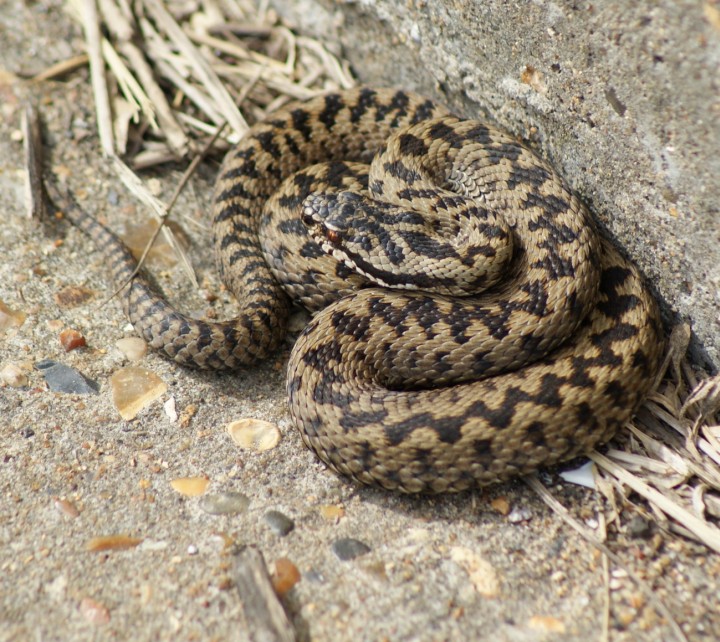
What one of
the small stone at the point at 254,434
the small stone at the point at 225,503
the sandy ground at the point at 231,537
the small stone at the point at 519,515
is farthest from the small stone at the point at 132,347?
the small stone at the point at 519,515

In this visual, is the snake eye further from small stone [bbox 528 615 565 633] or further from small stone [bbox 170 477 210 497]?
small stone [bbox 528 615 565 633]

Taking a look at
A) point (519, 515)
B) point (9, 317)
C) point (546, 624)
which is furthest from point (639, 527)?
point (9, 317)

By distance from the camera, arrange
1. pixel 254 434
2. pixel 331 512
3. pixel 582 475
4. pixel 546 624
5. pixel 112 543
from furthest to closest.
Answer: pixel 254 434 → pixel 582 475 → pixel 331 512 → pixel 112 543 → pixel 546 624

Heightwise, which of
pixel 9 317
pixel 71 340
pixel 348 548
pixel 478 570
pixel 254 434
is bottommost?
pixel 9 317

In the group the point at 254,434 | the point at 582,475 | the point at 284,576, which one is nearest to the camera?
the point at 284,576

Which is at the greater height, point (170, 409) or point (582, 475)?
point (582, 475)

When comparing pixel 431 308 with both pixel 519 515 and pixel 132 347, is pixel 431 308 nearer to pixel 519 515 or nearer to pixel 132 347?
pixel 519 515
